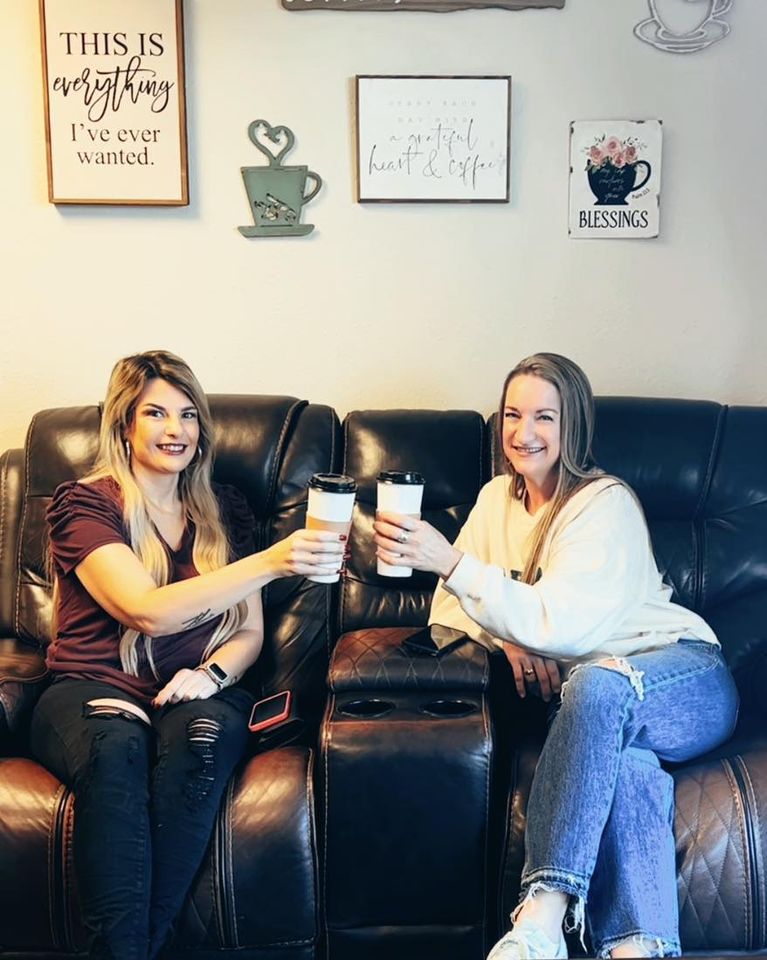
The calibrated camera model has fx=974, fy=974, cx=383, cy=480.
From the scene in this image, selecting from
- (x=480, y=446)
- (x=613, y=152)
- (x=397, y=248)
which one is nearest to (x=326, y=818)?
(x=480, y=446)

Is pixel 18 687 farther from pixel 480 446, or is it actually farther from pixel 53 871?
pixel 480 446

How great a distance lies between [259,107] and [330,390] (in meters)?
0.76

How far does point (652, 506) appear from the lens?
7.56 ft

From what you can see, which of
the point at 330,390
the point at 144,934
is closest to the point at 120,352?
the point at 330,390

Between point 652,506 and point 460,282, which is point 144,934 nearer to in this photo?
point 652,506

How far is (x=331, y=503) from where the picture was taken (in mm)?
1656

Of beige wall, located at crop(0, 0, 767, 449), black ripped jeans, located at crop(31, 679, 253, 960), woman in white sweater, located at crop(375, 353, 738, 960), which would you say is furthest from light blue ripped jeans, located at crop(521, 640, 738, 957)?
beige wall, located at crop(0, 0, 767, 449)

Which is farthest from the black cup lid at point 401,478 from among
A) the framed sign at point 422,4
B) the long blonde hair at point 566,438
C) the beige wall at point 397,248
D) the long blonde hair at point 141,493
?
the framed sign at point 422,4

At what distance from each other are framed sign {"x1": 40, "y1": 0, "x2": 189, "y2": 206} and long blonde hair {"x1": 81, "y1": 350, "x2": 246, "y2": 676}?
713 millimetres

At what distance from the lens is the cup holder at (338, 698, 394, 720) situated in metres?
1.80

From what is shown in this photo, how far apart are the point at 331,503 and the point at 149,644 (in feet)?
1.89

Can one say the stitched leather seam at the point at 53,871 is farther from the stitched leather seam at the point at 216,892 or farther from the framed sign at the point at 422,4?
the framed sign at the point at 422,4

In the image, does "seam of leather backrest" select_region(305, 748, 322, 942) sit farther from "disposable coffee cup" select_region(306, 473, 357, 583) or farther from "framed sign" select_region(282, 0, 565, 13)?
"framed sign" select_region(282, 0, 565, 13)

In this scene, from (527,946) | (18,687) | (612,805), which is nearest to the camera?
(527,946)
